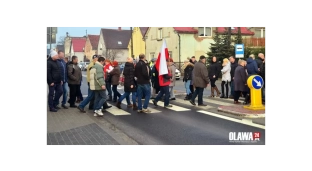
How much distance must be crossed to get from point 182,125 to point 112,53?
4.03m

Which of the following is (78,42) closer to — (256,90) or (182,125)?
(182,125)

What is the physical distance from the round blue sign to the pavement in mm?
1138

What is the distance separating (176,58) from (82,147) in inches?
314

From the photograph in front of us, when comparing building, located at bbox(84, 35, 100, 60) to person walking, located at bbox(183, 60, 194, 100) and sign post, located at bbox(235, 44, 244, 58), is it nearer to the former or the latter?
sign post, located at bbox(235, 44, 244, 58)

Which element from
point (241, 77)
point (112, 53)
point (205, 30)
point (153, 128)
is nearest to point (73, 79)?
point (112, 53)

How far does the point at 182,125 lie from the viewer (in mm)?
7676

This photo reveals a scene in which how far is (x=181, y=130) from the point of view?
691cm

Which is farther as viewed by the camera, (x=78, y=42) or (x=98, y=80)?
(x=98, y=80)

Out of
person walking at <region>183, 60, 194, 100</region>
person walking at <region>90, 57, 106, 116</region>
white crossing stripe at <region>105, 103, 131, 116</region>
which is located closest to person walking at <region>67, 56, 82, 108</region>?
white crossing stripe at <region>105, 103, 131, 116</region>

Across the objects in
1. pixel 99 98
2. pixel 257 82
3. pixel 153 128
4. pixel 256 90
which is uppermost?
pixel 257 82

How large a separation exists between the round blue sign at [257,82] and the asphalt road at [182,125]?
46.1 inches

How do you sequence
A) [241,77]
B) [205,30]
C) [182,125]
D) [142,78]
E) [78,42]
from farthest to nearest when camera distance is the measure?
[241,77], [142,78], [182,125], [78,42], [205,30]
